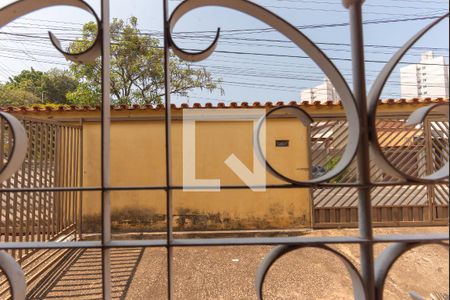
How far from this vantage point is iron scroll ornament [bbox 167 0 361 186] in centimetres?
47

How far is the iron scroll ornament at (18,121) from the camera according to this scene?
45cm

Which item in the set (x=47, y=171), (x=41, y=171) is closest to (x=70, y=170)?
(x=47, y=171)

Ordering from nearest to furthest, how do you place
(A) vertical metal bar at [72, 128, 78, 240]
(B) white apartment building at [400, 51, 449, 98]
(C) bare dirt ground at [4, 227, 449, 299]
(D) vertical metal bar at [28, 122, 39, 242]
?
(B) white apartment building at [400, 51, 449, 98], (C) bare dirt ground at [4, 227, 449, 299], (D) vertical metal bar at [28, 122, 39, 242], (A) vertical metal bar at [72, 128, 78, 240]

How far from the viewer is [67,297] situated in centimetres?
224

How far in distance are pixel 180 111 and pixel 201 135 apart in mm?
495

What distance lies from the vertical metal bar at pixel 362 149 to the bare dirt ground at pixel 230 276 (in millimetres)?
2020

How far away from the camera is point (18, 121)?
0.46 meters

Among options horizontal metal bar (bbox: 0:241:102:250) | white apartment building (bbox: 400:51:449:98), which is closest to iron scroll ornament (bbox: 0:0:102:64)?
horizontal metal bar (bbox: 0:241:102:250)

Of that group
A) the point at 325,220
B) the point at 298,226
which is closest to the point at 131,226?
the point at 298,226

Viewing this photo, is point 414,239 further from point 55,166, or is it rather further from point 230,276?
point 55,166

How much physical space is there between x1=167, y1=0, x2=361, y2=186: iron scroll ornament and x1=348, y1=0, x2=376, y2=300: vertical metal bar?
16 millimetres

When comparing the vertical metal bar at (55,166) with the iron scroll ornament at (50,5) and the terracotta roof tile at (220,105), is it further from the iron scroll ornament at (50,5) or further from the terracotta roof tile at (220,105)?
the iron scroll ornament at (50,5)

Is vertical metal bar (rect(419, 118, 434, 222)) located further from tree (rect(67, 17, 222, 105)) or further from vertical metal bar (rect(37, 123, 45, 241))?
tree (rect(67, 17, 222, 105))

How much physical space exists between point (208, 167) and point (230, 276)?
6.22 feet
